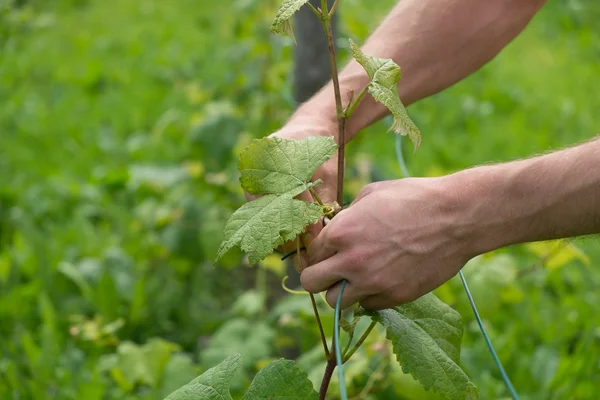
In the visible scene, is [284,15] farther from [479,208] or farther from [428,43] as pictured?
[428,43]

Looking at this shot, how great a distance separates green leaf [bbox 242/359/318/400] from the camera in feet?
3.98

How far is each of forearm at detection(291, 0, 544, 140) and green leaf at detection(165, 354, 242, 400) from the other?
55cm

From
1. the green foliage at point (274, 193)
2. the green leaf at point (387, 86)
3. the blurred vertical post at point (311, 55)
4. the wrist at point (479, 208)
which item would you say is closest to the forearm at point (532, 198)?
the wrist at point (479, 208)

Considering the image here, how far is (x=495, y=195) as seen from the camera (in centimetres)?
115

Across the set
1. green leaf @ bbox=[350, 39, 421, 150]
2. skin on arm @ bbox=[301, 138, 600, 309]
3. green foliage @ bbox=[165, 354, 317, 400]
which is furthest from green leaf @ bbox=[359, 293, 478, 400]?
green leaf @ bbox=[350, 39, 421, 150]

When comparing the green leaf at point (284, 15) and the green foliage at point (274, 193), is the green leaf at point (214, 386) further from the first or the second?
the green leaf at point (284, 15)

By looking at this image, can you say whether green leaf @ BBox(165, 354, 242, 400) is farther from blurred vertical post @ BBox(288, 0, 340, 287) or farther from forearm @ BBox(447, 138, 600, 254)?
blurred vertical post @ BBox(288, 0, 340, 287)

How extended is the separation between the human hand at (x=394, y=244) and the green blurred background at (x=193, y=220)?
508mm

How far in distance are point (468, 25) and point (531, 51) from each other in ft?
11.6

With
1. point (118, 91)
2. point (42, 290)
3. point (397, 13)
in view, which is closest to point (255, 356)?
point (42, 290)

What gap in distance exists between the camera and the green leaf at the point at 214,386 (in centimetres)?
122

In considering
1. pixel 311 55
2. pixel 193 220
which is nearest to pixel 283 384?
pixel 311 55

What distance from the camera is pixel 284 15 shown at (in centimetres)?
109

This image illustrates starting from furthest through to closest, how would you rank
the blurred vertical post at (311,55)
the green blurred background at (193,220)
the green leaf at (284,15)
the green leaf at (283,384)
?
the blurred vertical post at (311,55) → the green blurred background at (193,220) → the green leaf at (283,384) → the green leaf at (284,15)
